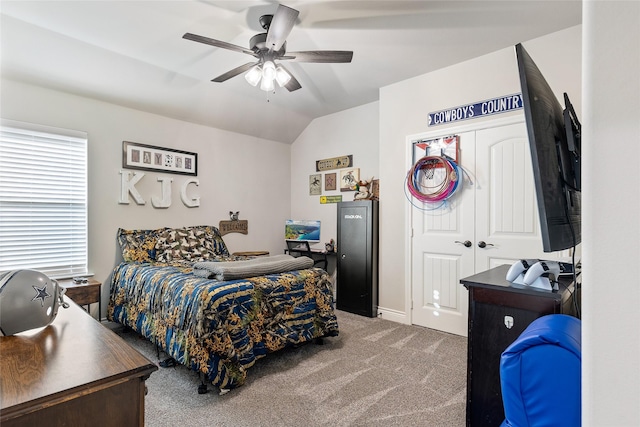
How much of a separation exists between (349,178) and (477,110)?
1.89m

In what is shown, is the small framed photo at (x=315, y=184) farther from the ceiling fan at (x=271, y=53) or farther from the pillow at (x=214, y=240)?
the ceiling fan at (x=271, y=53)

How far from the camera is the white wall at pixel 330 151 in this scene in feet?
14.5

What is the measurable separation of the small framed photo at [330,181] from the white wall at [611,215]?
4261 millimetres

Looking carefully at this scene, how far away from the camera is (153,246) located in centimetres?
368

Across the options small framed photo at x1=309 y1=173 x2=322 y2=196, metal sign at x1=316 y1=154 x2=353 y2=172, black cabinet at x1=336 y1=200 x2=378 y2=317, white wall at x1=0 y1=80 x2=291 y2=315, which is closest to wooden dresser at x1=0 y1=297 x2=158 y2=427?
white wall at x1=0 y1=80 x2=291 y2=315

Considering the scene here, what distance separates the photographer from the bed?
221 cm

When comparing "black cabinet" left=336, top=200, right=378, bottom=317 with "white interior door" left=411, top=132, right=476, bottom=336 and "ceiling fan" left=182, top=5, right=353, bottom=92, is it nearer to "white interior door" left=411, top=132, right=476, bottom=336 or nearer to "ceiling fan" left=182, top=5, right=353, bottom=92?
"white interior door" left=411, top=132, right=476, bottom=336

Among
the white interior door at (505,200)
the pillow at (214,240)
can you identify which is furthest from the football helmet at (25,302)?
the white interior door at (505,200)

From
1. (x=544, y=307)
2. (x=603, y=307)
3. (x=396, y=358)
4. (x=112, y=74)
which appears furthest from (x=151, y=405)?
(x=112, y=74)

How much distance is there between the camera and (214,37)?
2811 mm

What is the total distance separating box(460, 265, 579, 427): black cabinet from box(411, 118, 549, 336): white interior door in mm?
1603

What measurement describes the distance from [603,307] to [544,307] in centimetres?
93

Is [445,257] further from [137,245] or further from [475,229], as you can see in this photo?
[137,245]

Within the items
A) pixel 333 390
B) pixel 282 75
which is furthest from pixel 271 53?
pixel 333 390
